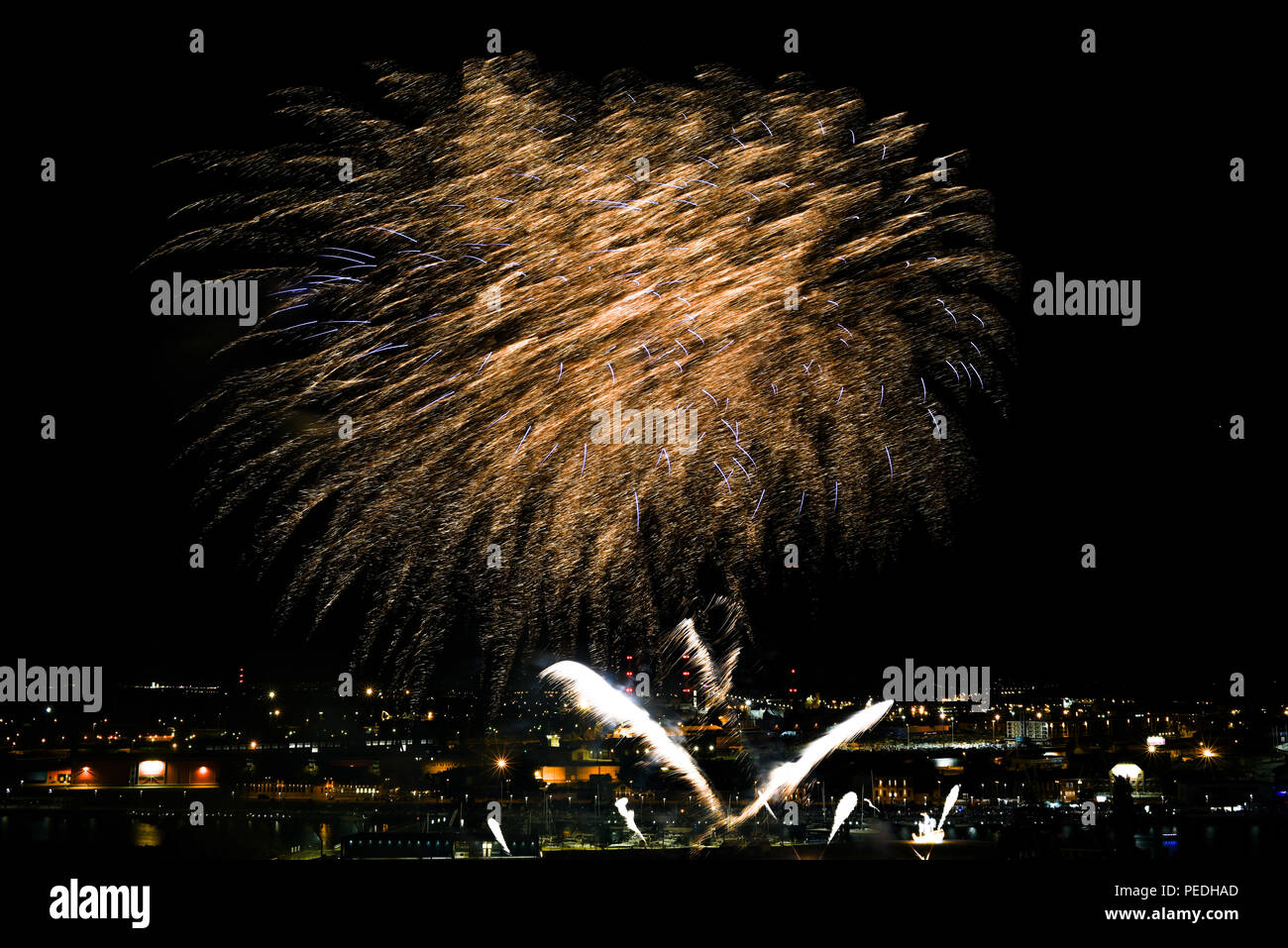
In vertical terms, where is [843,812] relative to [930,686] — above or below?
below

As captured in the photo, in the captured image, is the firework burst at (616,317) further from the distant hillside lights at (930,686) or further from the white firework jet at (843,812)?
the white firework jet at (843,812)

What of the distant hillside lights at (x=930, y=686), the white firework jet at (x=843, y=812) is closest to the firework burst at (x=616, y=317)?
the distant hillside lights at (x=930, y=686)

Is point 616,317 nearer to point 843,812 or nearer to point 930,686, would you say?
point 930,686

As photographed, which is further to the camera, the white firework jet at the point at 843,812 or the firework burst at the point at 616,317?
the white firework jet at the point at 843,812

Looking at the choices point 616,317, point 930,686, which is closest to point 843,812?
point 930,686

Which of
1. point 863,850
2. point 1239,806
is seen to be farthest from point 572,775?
point 1239,806

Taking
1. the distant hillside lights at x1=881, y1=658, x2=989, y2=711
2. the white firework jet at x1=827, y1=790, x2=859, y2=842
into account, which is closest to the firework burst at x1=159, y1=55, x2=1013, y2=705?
the distant hillside lights at x1=881, y1=658, x2=989, y2=711

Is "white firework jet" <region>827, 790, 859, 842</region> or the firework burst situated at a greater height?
the firework burst

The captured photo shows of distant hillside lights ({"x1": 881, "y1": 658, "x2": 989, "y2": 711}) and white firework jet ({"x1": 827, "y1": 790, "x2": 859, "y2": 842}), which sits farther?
white firework jet ({"x1": 827, "y1": 790, "x2": 859, "y2": 842})

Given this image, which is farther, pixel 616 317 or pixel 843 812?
pixel 843 812

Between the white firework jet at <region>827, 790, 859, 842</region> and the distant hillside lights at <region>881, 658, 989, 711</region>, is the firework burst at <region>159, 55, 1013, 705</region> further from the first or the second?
the white firework jet at <region>827, 790, 859, 842</region>

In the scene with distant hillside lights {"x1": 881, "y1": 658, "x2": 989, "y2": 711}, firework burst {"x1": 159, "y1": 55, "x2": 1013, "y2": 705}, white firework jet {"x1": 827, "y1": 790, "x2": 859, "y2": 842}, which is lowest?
white firework jet {"x1": 827, "y1": 790, "x2": 859, "y2": 842}
